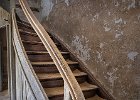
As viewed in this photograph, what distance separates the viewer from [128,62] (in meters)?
2.54

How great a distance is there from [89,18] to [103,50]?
2.19 ft

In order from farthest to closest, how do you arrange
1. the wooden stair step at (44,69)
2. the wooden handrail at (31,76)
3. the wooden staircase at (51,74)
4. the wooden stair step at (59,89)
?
the wooden stair step at (44,69)
the wooden staircase at (51,74)
the wooden stair step at (59,89)
the wooden handrail at (31,76)

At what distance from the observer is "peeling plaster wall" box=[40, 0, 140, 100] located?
2479mm

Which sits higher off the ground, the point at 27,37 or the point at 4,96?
the point at 27,37

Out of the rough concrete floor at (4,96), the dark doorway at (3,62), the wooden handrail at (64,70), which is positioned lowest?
the rough concrete floor at (4,96)

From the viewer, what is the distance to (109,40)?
284 cm

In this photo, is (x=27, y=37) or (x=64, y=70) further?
(x=27, y=37)

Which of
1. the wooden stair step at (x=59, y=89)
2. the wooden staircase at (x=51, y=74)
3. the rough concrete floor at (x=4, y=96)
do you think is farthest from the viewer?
the rough concrete floor at (x=4, y=96)

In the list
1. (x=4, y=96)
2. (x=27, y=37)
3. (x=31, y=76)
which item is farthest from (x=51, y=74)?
(x=4, y=96)

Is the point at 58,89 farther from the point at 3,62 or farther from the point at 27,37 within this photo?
the point at 3,62

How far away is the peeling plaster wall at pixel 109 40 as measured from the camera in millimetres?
2479

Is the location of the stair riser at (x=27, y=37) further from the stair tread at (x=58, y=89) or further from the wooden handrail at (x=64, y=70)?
the stair tread at (x=58, y=89)

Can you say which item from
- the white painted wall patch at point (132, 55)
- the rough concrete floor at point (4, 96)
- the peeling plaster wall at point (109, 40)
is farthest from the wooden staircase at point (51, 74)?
the rough concrete floor at point (4, 96)

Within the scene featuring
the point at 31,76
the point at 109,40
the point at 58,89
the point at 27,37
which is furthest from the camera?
the point at 27,37
